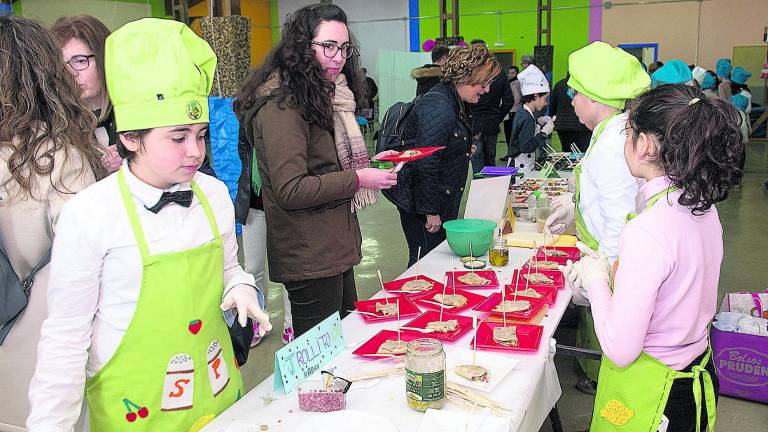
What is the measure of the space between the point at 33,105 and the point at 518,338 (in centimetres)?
146

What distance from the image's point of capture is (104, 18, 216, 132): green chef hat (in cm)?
126

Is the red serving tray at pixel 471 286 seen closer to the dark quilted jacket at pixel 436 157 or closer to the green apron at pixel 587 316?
the green apron at pixel 587 316

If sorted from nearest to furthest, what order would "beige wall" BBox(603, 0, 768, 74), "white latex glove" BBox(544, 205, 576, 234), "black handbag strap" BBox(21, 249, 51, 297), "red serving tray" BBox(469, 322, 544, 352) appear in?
"black handbag strap" BBox(21, 249, 51, 297)
"red serving tray" BBox(469, 322, 544, 352)
"white latex glove" BBox(544, 205, 576, 234)
"beige wall" BBox(603, 0, 768, 74)

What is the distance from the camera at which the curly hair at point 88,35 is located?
6.72ft

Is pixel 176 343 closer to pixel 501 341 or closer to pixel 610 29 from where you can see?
pixel 501 341

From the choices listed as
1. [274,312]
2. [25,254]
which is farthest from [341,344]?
[274,312]

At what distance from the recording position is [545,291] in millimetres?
2182

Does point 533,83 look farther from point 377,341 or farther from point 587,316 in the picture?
point 377,341

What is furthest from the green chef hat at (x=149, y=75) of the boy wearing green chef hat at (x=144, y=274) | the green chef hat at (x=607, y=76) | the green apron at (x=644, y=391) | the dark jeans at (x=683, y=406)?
the green chef hat at (x=607, y=76)

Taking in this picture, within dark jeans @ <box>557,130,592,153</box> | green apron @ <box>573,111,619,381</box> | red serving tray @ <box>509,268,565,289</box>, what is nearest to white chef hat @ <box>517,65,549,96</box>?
dark jeans @ <box>557,130,592,153</box>

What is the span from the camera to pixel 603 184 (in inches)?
84.0

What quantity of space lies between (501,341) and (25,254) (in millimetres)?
1320

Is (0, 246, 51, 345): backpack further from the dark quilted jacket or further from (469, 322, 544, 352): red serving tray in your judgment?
the dark quilted jacket

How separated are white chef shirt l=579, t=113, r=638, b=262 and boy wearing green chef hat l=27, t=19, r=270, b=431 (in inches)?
48.7
